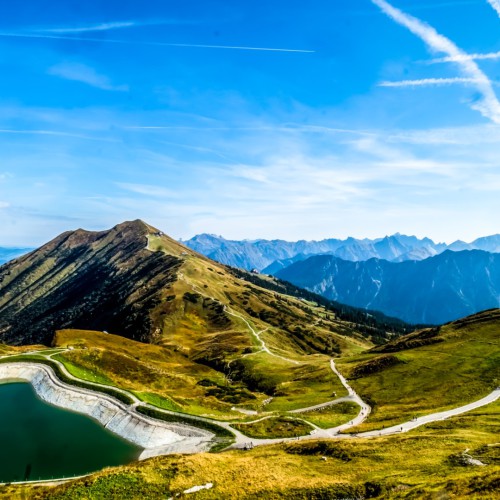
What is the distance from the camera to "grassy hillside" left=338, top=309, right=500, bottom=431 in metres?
89.8

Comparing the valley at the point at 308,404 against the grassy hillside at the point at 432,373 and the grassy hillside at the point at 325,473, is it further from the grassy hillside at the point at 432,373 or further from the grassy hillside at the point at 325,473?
the grassy hillside at the point at 432,373

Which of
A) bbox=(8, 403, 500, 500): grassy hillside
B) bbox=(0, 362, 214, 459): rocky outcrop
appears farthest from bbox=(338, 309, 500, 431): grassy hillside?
bbox=(0, 362, 214, 459): rocky outcrop

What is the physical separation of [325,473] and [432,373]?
2801 inches

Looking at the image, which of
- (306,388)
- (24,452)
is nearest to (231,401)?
(306,388)

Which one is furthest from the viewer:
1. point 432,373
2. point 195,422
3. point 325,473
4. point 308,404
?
point 432,373

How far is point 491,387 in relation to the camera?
92.2 m

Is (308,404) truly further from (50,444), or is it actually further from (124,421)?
(50,444)

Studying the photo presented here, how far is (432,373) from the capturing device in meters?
109

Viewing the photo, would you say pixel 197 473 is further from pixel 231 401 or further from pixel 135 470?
pixel 231 401

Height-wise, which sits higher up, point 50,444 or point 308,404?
point 50,444

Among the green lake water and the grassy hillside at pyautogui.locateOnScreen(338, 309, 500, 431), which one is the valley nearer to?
the grassy hillside at pyautogui.locateOnScreen(338, 309, 500, 431)

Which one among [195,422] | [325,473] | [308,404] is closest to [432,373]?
[308,404]

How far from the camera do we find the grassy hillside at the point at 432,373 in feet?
294

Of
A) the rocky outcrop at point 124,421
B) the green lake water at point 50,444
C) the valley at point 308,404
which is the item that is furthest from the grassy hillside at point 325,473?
the rocky outcrop at point 124,421
